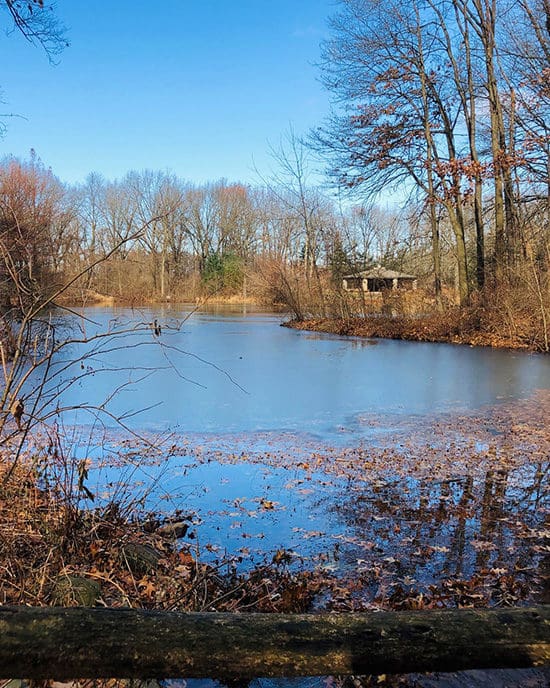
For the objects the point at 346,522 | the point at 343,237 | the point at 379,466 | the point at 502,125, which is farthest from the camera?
the point at 343,237

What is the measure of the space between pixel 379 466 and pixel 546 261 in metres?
10.8

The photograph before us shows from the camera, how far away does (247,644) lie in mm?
1199

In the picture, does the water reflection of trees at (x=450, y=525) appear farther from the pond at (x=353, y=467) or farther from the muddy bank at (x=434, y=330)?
the muddy bank at (x=434, y=330)

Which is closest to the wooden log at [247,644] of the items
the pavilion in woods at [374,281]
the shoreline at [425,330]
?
the shoreline at [425,330]

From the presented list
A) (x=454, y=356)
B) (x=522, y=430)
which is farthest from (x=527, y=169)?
(x=522, y=430)

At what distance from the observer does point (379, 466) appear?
17.0 feet

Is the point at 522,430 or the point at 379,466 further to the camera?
the point at 522,430

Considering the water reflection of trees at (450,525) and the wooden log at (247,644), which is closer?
the wooden log at (247,644)

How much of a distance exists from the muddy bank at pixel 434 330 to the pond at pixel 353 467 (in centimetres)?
428

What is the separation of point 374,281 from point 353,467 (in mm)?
16520

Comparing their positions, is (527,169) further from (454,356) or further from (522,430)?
(522,430)

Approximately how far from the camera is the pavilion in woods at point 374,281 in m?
20.6

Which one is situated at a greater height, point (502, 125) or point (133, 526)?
point (502, 125)

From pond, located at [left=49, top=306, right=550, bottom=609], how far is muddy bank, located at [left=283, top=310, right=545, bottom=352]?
428cm
